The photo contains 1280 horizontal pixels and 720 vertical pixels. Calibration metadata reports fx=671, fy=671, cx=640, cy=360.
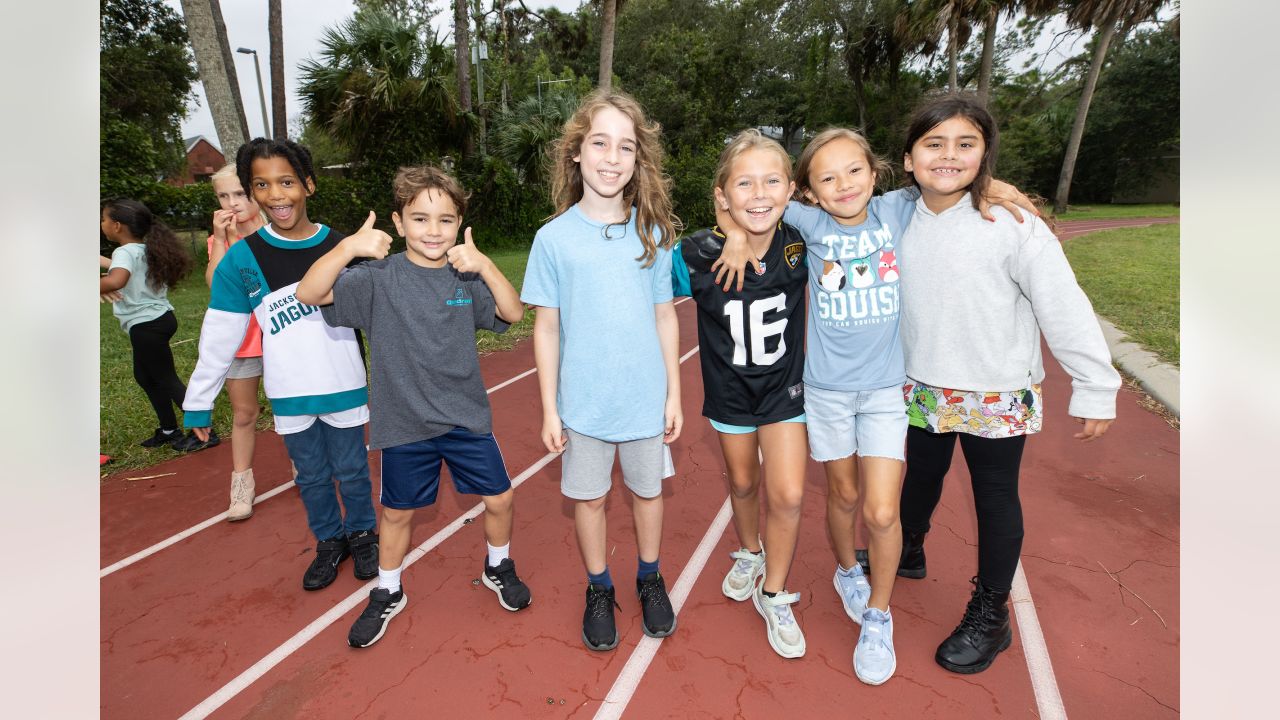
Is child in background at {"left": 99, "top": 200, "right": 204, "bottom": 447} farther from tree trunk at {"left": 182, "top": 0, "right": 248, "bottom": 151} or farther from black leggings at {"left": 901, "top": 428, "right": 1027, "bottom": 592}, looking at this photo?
black leggings at {"left": 901, "top": 428, "right": 1027, "bottom": 592}

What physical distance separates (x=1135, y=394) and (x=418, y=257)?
615 centimetres

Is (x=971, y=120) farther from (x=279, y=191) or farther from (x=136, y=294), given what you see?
(x=136, y=294)

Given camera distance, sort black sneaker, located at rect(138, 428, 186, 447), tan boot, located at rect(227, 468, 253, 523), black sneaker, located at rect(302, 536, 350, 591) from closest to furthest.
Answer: black sneaker, located at rect(302, 536, 350, 591) < tan boot, located at rect(227, 468, 253, 523) < black sneaker, located at rect(138, 428, 186, 447)

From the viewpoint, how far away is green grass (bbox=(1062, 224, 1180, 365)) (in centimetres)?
769

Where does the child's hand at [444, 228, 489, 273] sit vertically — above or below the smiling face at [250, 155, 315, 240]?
below

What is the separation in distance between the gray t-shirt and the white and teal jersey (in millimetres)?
413

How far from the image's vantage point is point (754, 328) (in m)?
2.52

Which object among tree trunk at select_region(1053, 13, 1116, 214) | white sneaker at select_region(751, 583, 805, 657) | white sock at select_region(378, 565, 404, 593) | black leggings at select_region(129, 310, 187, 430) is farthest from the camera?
tree trunk at select_region(1053, 13, 1116, 214)

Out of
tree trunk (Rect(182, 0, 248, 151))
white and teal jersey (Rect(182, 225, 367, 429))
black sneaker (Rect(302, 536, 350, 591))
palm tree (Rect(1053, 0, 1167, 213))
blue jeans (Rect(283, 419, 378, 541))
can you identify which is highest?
palm tree (Rect(1053, 0, 1167, 213))

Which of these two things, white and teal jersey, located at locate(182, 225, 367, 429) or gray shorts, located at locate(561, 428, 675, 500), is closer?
gray shorts, located at locate(561, 428, 675, 500)

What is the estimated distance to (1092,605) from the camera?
2945 mm

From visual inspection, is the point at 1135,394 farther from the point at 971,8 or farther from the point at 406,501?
the point at 971,8

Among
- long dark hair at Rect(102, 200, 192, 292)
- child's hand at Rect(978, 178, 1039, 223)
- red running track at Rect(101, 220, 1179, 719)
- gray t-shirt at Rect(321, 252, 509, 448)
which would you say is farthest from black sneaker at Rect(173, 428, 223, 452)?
child's hand at Rect(978, 178, 1039, 223)

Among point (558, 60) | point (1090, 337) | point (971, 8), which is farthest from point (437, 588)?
point (558, 60)
